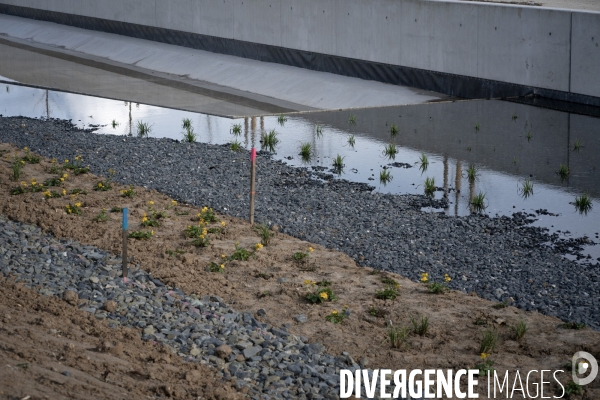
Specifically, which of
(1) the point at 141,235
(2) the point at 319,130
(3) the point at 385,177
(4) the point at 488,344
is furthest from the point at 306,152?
(4) the point at 488,344

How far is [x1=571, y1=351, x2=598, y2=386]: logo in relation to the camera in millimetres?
5765

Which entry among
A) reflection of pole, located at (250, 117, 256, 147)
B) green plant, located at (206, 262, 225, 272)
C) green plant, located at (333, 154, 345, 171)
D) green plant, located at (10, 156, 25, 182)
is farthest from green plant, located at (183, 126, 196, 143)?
green plant, located at (206, 262, 225, 272)

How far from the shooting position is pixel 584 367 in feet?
19.5

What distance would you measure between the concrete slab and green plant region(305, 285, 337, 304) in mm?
10658

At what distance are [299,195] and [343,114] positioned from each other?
6368 mm

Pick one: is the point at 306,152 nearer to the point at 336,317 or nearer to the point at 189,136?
the point at 189,136

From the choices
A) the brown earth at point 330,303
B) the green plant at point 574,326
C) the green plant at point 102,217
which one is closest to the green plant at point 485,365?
the brown earth at point 330,303

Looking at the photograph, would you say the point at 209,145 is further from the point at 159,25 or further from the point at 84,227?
the point at 159,25

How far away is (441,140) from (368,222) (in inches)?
197

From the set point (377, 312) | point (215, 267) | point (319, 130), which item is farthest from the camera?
point (319, 130)

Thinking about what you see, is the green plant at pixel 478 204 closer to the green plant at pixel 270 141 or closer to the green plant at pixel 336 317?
the green plant at pixel 336 317

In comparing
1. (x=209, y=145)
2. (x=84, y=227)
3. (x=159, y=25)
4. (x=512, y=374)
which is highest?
(x=159, y=25)

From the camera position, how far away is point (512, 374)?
5.88 m

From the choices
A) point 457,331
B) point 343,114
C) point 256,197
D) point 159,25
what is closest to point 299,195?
point 256,197
